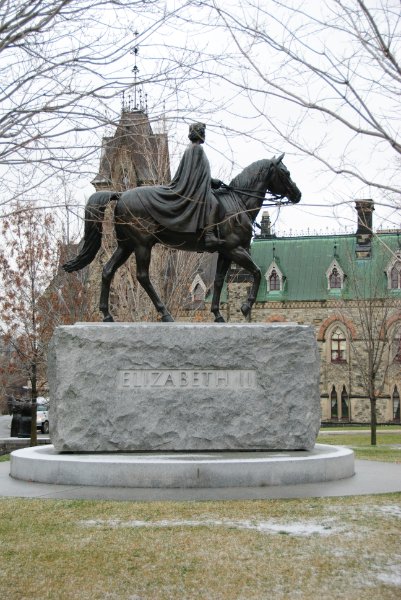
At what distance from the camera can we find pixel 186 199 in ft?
34.9

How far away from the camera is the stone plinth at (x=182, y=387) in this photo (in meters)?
9.95

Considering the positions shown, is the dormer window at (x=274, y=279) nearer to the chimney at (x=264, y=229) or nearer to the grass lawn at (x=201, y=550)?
the chimney at (x=264, y=229)

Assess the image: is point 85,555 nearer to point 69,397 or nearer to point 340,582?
point 340,582

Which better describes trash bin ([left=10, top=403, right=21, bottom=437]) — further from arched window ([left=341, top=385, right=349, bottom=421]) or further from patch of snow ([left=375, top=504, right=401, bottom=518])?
patch of snow ([left=375, top=504, right=401, bottom=518])

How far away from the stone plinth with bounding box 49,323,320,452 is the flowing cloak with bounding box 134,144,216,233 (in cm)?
149

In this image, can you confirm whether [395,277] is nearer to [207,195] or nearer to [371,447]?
[371,447]

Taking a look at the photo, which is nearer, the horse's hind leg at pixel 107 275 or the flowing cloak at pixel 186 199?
the flowing cloak at pixel 186 199

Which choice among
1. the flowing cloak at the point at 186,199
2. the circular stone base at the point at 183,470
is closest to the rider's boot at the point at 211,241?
the flowing cloak at the point at 186,199

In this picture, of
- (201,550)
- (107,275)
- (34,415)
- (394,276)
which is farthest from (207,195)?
(394,276)

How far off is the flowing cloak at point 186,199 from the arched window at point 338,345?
4210 cm

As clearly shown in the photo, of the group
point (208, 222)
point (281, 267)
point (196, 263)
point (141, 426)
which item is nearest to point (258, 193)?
point (208, 222)

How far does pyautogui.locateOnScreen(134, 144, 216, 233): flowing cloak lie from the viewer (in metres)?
10.7

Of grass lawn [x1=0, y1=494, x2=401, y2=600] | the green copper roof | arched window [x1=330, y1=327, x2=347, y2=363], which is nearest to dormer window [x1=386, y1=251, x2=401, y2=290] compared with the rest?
the green copper roof

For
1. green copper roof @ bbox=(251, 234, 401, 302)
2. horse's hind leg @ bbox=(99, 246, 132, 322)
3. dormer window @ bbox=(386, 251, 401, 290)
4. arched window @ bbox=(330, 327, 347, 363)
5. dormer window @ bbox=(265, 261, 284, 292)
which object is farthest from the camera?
dormer window @ bbox=(265, 261, 284, 292)
